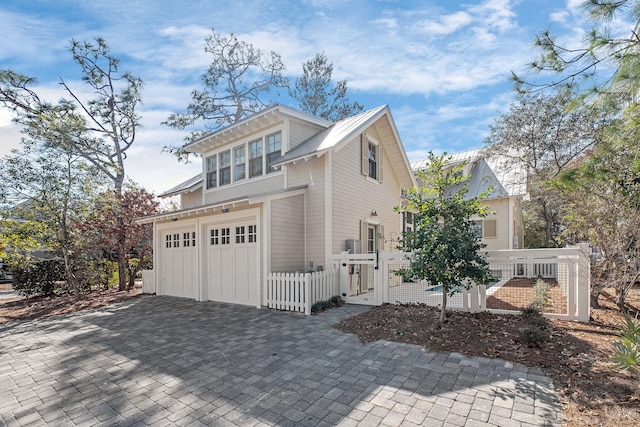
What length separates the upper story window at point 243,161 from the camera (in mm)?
10500

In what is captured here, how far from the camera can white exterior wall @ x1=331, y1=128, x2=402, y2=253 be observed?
30.6 feet

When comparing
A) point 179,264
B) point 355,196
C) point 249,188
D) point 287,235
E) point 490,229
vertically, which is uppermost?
point 249,188

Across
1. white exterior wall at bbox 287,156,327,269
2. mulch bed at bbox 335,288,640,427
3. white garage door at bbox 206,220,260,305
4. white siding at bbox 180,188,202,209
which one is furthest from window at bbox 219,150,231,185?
mulch bed at bbox 335,288,640,427

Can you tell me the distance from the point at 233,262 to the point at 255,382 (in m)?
5.67

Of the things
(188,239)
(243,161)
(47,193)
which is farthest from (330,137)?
(47,193)

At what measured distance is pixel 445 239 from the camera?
5.75 metres

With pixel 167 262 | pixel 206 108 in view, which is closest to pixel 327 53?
pixel 206 108

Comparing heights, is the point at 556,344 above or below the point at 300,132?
below

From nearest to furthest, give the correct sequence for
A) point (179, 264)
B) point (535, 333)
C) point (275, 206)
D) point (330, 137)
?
point (535, 333), point (275, 206), point (330, 137), point (179, 264)

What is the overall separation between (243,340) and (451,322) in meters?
3.93

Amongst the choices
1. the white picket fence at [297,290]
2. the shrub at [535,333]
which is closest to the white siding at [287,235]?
the white picket fence at [297,290]

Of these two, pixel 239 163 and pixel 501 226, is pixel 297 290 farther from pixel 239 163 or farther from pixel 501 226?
pixel 501 226

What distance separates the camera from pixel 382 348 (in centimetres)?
494

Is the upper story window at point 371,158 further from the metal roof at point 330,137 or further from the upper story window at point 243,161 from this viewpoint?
the upper story window at point 243,161
